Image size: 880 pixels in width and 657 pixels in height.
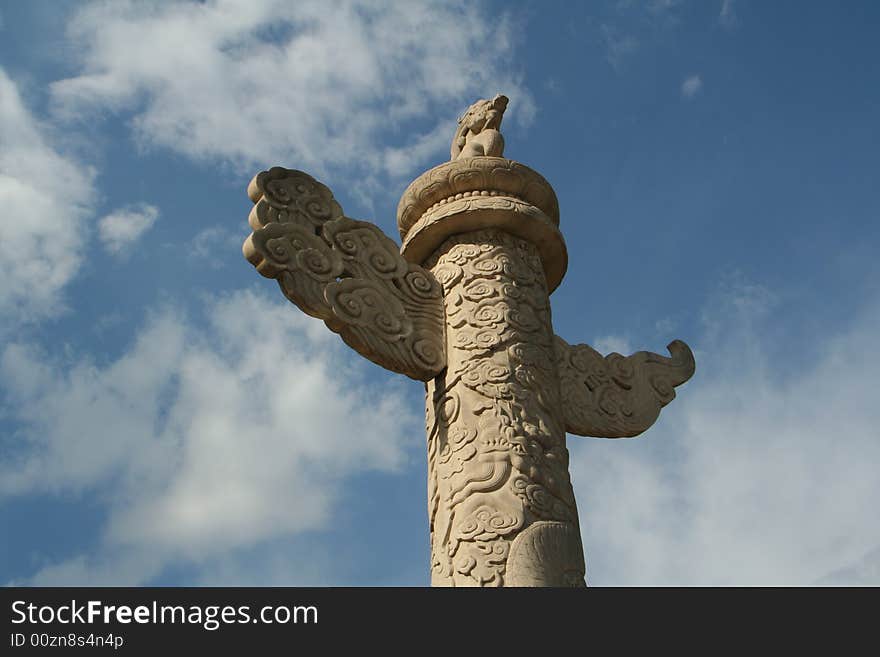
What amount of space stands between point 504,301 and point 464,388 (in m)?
0.60

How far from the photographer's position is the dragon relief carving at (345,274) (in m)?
5.05

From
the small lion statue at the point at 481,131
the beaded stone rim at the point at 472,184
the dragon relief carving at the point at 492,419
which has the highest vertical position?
the small lion statue at the point at 481,131

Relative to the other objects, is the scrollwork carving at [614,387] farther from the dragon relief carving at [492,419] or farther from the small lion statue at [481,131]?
the small lion statue at [481,131]

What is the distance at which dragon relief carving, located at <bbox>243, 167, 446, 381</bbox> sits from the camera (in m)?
5.05

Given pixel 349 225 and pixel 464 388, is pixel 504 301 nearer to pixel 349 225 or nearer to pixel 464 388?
pixel 464 388

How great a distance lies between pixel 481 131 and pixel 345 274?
155 centimetres

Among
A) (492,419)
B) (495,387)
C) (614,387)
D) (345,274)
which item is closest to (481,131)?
(345,274)

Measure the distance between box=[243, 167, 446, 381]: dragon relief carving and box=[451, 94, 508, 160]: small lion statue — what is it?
0.98 metres

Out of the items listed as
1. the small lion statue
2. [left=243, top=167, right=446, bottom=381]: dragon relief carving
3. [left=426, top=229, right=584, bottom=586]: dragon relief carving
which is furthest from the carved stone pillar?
the small lion statue

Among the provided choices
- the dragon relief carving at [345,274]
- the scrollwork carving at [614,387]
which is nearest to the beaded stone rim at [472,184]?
the dragon relief carving at [345,274]

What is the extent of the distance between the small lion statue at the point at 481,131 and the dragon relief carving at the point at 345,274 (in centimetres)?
98

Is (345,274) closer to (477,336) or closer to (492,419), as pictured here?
(477,336)

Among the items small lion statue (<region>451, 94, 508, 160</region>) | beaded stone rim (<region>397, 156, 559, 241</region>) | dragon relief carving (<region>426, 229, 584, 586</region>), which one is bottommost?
dragon relief carving (<region>426, 229, 584, 586</region>)

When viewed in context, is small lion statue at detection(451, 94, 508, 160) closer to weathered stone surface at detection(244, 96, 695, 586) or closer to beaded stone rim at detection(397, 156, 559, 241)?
weathered stone surface at detection(244, 96, 695, 586)
